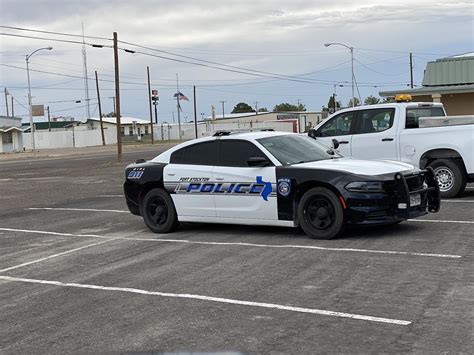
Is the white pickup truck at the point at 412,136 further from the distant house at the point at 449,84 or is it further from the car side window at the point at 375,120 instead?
the distant house at the point at 449,84

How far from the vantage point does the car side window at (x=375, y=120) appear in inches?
517

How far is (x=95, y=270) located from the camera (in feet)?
25.4

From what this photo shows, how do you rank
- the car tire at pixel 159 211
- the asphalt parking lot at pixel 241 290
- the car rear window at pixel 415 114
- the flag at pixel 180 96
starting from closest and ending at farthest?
the asphalt parking lot at pixel 241 290 → the car tire at pixel 159 211 → the car rear window at pixel 415 114 → the flag at pixel 180 96

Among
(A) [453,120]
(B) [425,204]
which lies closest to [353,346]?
(B) [425,204]

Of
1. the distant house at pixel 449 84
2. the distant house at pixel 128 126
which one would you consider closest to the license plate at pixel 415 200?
the distant house at pixel 449 84

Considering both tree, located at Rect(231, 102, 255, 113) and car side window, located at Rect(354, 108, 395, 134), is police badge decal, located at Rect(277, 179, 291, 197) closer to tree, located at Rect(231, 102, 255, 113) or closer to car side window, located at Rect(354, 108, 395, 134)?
car side window, located at Rect(354, 108, 395, 134)

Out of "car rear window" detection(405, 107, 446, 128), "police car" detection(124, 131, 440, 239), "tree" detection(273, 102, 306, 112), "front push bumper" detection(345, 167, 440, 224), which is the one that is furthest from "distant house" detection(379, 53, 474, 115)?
"tree" detection(273, 102, 306, 112)

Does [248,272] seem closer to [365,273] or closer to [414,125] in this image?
[365,273]

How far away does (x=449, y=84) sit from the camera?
3056 cm

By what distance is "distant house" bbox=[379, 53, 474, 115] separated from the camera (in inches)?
1142

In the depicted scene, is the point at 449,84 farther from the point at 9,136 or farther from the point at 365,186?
the point at 9,136

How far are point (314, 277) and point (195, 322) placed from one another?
174 centimetres

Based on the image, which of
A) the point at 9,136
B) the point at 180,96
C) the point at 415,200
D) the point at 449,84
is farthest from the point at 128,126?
the point at 415,200

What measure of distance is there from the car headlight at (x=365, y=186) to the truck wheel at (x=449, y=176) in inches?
171
